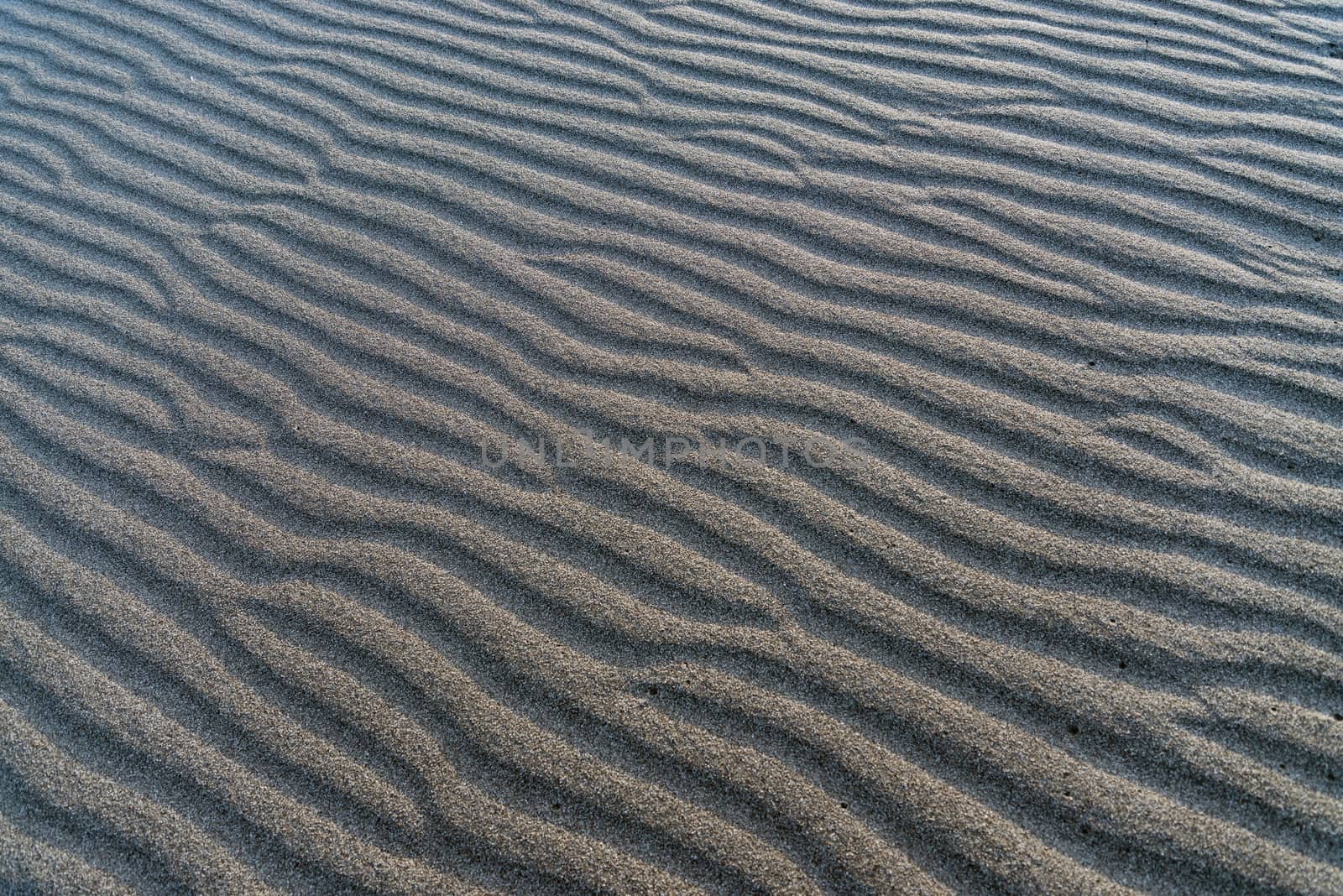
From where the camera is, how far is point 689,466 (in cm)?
200

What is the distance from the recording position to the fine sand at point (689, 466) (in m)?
1.53

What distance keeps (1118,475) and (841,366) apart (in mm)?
663

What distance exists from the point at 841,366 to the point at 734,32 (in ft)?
5.66

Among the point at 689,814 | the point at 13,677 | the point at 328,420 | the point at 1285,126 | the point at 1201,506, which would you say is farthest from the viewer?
the point at 1285,126

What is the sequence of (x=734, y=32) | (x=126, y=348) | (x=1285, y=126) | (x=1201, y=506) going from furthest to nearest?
(x=734, y=32), (x=1285, y=126), (x=126, y=348), (x=1201, y=506)

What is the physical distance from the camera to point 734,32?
3.25 meters

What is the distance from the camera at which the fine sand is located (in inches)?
60.2

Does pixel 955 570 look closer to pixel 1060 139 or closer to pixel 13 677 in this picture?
pixel 1060 139

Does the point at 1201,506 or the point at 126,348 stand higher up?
the point at 1201,506

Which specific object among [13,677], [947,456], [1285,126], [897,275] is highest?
[1285,126]

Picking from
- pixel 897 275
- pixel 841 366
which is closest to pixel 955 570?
pixel 841 366

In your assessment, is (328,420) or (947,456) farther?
(328,420)

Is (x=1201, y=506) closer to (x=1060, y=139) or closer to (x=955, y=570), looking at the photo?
(x=955, y=570)

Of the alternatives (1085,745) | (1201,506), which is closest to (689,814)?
(1085,745)
